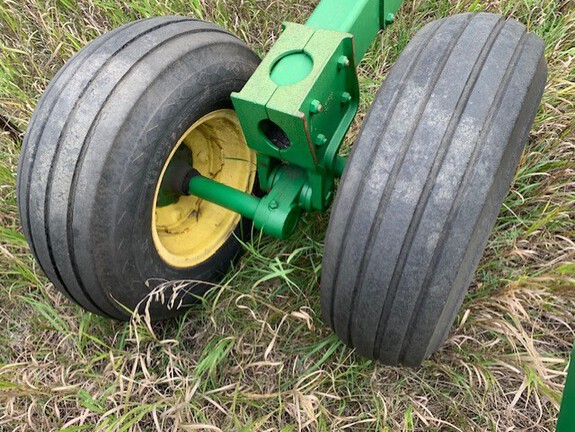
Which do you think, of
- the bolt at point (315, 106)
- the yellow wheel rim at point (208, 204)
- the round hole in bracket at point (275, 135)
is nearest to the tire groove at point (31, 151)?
the yellow wheel rim at point (208, 204)

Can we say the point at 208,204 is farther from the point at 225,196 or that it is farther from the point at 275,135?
the point at 275,135

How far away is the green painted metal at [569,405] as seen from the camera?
957mm

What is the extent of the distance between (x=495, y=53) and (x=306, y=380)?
0.96 m

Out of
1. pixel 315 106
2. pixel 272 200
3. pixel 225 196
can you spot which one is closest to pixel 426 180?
pixel 315 106

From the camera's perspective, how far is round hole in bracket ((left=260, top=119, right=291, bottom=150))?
1294 mm

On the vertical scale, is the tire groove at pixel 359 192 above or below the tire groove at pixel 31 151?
below

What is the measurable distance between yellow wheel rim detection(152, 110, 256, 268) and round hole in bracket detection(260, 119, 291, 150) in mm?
301

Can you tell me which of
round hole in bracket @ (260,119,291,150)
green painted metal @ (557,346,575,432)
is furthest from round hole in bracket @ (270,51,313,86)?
green painted metal @ (557,346,575,432)

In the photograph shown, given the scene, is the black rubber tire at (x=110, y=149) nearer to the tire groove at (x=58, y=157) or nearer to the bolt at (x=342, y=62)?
the tire groove at (x=58, y=157)

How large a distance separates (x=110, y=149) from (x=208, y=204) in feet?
1.64

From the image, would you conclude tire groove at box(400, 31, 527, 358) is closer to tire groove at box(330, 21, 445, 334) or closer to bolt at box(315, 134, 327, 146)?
tire groove at box(330, 21, 445, 334)

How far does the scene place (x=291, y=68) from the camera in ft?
4.02

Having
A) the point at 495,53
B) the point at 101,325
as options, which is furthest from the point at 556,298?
the point at 101,325

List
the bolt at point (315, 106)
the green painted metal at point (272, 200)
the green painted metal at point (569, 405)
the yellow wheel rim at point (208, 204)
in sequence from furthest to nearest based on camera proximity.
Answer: the yellow wheel rim at point (208, 204) → the green painted metal at point (272, 200) → the bolt at point (315, 106) → the green painted metal at point (569, 405)
